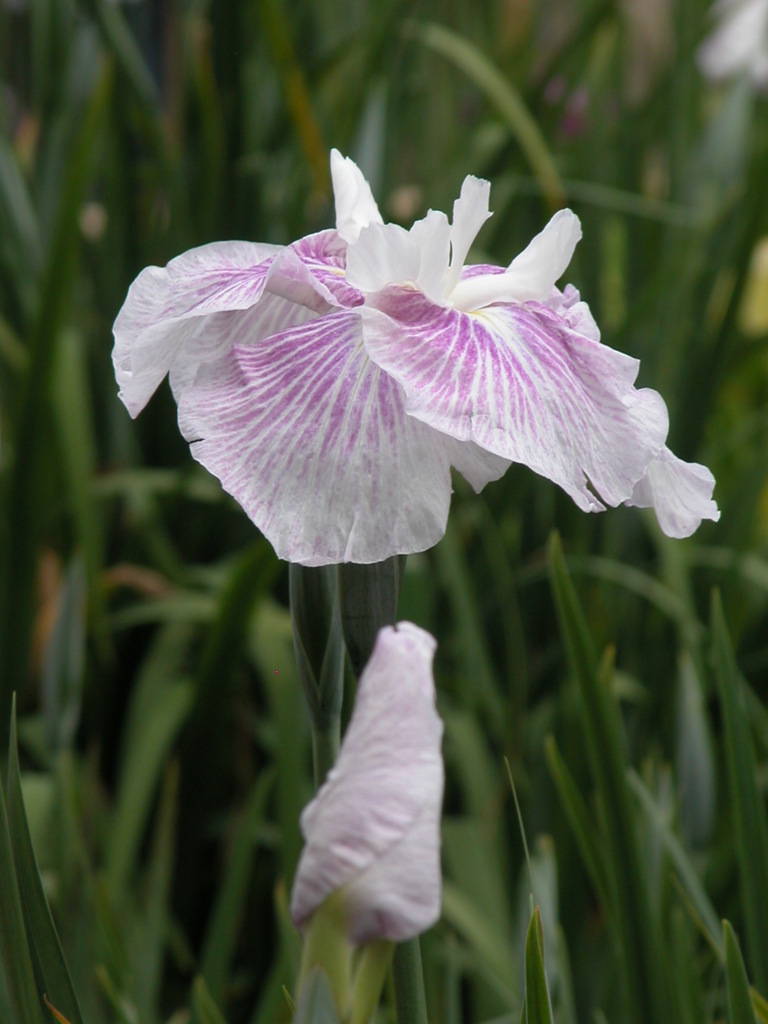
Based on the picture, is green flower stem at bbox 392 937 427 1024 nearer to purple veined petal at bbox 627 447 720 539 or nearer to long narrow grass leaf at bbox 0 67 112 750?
purple veined petal at bbox 627 447 720 539

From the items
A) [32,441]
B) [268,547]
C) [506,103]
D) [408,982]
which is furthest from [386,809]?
[506,103]

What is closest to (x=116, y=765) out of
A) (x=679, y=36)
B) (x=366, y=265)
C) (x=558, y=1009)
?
(x=558, y=1009)

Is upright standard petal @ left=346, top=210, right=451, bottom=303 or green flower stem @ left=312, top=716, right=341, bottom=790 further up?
upright standard petal @ left=346, top=210, right=451, bottom=303

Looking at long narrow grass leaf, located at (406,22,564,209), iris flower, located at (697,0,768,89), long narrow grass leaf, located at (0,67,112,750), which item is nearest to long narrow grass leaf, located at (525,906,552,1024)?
long narrow grass leaf, located at (0,67,112,750)

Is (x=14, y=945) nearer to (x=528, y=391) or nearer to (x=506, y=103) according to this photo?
(x=528, y=391)

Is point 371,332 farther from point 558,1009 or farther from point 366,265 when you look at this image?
point 558,1009
